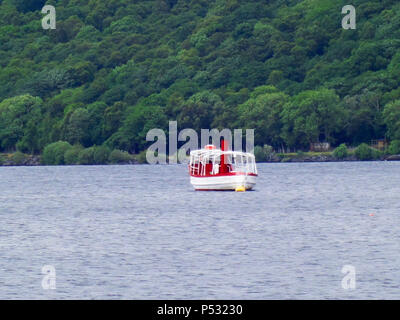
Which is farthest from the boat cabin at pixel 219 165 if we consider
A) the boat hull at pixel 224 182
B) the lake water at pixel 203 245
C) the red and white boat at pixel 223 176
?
the lake water at pixel 203 245

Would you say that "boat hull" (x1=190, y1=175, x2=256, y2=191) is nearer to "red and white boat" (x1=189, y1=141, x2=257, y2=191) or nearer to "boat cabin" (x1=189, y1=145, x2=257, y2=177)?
"red and white boat" (x1=189, y1=141, x2=257, y2=191)

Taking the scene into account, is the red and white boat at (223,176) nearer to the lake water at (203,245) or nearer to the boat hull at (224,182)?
the boat hull at (224,182)

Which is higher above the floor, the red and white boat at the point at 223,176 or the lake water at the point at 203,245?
the red and white boat at the point at 223,176

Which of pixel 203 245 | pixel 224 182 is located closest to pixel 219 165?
pixel 224 182

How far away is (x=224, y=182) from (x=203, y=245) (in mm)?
47885

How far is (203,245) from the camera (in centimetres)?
6238

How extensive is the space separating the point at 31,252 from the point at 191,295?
17.4 m

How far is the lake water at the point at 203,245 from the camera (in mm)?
47188

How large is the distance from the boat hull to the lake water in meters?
0.95

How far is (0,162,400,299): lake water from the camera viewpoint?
47188 mm

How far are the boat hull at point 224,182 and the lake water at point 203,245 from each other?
95 cm

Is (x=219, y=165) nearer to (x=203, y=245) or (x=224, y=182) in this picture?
(x=224, y=182)
